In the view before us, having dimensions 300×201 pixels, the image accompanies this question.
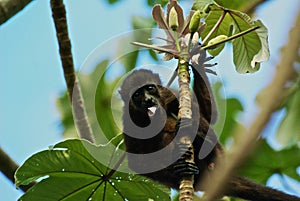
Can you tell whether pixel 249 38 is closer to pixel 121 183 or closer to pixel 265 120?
pixel 121 183

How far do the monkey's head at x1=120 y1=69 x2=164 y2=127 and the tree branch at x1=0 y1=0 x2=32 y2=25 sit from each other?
1.21 metres

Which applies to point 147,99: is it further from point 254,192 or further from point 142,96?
point 254,192

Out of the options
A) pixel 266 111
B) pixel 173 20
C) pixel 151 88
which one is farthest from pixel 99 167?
pixel 266 111

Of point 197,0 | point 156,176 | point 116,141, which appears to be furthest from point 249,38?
point 156,176

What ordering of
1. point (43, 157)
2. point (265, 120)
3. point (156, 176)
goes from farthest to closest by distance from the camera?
point (156, 176)
point (43, 157)
point (265, 120)

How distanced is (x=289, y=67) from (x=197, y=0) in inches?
82.6

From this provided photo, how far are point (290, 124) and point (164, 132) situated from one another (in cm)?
95

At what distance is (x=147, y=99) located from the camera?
148 inches

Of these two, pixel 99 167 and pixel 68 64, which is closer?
pixel 99 167

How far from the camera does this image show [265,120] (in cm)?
45

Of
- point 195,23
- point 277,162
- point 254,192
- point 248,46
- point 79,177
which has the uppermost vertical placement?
point 195,23

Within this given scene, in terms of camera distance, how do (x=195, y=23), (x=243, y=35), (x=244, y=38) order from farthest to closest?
1. (x=244, y=38)
2. (x=243, y=35)
3. (x=195, y=23)

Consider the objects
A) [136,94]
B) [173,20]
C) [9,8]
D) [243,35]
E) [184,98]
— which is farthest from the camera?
[136,94]

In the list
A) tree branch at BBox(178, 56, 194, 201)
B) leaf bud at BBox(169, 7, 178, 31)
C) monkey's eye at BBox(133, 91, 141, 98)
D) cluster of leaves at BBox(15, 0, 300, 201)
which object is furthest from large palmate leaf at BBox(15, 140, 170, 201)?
monkey's eye at BBox(133, 91, 141, 98)
